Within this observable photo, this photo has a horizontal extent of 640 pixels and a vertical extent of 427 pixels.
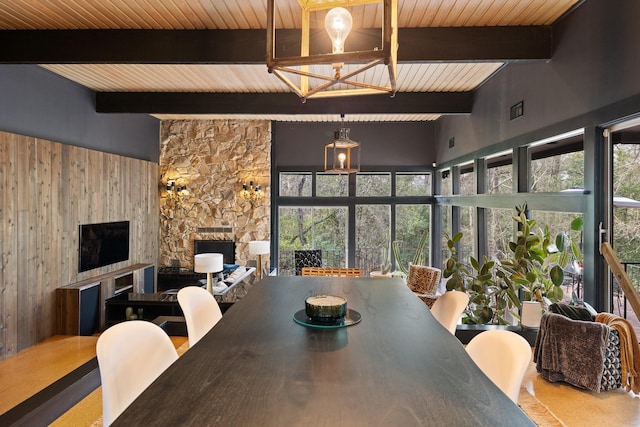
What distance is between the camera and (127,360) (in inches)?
56.3

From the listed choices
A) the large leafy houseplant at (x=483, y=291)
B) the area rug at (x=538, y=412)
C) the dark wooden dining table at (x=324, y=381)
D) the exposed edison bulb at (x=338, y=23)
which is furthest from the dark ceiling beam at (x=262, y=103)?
the dark wooden dining table at (x=324, y=381)

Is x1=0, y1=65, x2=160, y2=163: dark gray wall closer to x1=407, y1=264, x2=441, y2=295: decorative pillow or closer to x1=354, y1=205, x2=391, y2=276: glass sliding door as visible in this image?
x1=354, y1=205, x2=391, y2=276: glass sliding door

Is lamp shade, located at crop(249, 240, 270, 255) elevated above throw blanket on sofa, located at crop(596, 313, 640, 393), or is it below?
above

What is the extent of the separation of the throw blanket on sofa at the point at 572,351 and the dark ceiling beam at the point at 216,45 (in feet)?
7.82

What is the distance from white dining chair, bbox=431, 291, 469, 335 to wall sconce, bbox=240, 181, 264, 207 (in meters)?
5.62

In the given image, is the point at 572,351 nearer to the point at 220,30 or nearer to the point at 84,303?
the point at 220,30

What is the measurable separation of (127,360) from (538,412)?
2576mm

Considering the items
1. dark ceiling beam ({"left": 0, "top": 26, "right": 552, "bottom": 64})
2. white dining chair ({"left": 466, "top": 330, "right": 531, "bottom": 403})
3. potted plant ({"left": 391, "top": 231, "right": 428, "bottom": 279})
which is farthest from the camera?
potted plant ({"left": 391, "top": 231, "right": 428, "bottom": 279})

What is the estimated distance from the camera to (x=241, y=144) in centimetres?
746

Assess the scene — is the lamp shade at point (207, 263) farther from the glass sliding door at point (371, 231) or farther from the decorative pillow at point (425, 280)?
the glass sliding door at point (371, 231)

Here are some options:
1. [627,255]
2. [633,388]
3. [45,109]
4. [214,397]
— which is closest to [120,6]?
[45,109]

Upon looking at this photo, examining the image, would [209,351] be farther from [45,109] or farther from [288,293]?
→ [45,109]

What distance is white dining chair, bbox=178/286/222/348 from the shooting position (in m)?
2.02

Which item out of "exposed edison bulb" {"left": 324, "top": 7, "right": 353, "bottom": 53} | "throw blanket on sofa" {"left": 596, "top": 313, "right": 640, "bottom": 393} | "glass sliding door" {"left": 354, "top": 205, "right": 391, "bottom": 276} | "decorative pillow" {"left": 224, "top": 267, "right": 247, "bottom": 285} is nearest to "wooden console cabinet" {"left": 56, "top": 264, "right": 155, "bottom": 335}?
"decorative pillow" {"left": 224, "top": 267, "right": 247, "bottom": 285}
